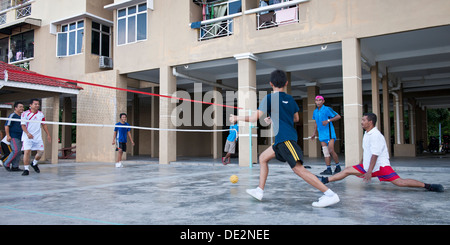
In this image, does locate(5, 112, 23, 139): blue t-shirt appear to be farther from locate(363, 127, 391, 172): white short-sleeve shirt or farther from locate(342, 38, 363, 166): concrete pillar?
locate(342, 38, 363, 166): concrete pillar

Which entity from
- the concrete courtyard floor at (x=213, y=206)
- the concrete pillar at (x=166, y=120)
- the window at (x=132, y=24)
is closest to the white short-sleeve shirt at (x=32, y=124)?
the concrete courtyard floor at (x=213, y=206)

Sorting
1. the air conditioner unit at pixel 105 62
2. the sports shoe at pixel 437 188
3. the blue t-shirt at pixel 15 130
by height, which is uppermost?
the air conditioner unit at pixel 105 62

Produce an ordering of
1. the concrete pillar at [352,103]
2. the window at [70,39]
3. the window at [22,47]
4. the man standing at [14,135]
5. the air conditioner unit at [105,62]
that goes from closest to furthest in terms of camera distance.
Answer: the man standing at [14,135]
the concrete pillar at [352,103]
the air conditioner unit at [105,62]
the window at [70,39]
the window at [22,47]

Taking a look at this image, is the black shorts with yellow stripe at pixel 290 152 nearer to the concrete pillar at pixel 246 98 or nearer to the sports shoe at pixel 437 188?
the sports shoe at pixel 437 188

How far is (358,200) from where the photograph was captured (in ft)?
15.9

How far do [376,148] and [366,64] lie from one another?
9509mm

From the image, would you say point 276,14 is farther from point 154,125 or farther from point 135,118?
point 135,118

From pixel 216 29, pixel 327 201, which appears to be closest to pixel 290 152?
pixel 327 201

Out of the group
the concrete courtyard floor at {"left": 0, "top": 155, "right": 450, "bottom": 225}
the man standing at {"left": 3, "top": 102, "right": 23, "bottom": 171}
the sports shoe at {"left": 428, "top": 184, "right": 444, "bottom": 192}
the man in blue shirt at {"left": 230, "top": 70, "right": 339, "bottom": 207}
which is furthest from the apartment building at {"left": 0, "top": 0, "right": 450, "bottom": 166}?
the man in blue shirt at {"left": 230, "top": 70, "right": 339, "bottom": 207}

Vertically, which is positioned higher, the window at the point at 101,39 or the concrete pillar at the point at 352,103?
the window at the point at 101,39

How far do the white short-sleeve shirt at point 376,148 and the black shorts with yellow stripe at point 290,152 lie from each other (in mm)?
1652

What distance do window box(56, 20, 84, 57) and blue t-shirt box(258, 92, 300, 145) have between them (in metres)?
15.2

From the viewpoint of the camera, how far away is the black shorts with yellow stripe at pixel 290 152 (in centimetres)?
442

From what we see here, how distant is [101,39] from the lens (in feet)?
58.3
